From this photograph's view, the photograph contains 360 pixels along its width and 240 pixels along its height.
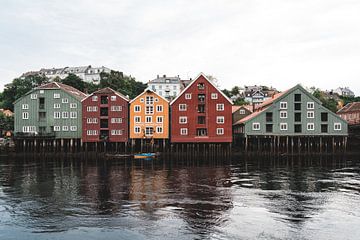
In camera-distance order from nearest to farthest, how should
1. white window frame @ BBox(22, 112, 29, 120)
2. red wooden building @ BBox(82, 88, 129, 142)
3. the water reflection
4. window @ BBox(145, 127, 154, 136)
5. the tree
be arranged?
the water reflection
window @ BBox(145, 127, 154, 136)
red wooden building @ BBox(82, 88, 129, 142)
white window frame @ BBox(22, 112, 29, 120)
the tree

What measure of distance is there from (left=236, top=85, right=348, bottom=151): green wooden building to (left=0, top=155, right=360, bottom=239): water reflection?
973 inches

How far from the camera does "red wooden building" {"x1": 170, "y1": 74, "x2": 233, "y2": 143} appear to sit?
214ft

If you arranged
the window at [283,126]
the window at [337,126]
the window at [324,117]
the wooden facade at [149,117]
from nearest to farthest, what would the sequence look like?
the window at [337,126] → the window at [324,117] → the window at [283,126] → the wooden facade at [149,117]

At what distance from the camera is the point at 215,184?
33.2m

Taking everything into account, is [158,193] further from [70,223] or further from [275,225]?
[275,225]

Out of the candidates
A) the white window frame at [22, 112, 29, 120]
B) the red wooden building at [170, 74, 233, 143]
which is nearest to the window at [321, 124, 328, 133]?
the red wooden building at [170, 74, 233, 143]

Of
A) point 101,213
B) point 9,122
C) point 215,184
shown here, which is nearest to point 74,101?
point 9,122

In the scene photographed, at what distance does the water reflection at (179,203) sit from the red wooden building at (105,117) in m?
26.5

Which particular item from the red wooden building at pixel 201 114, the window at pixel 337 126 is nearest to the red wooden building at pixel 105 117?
the red wooden building at pixel 201 114

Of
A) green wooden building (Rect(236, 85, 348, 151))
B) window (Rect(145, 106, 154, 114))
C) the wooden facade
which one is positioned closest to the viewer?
green wooden building (Rect(236, 85, 348, 151))

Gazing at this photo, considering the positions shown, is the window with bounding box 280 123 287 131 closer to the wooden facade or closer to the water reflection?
the wooden facade

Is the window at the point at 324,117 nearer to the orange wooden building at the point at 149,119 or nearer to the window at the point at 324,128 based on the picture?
the window at the point at 324,128

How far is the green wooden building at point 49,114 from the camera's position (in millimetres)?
69500

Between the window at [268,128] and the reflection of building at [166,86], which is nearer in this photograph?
the window at [268,128]
